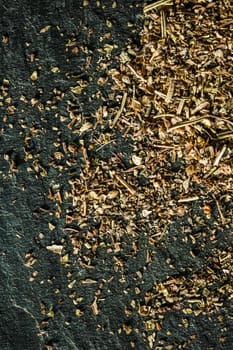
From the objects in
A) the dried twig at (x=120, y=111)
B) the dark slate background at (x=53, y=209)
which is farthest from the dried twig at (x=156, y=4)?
the dried twig at (x=120, y=111)

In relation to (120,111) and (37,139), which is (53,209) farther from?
(120,111)

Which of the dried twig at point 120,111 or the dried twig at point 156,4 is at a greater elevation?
the dried twig at point 156,4

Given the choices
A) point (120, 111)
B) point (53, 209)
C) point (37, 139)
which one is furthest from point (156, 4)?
point (53, 209)

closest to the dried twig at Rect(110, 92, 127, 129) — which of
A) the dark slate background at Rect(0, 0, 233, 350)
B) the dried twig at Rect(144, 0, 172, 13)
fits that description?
the dark slate background at Rect(0, 0, 233, 350)

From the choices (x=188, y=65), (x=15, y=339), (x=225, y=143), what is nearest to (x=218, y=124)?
(x=225, y=143)

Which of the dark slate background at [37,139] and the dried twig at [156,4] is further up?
the dried twig at [156,4]

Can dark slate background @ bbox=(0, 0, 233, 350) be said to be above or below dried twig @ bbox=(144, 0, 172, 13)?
below

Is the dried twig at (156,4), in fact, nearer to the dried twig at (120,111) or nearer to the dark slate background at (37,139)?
the dark slate background at (37,139)

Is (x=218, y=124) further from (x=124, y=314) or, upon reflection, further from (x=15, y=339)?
(x=15, y=339)

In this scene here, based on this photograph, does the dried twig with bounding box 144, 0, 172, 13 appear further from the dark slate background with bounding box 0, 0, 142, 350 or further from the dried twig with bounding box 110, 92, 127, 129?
the dried twig with bounding box 110, 92, 127, 129

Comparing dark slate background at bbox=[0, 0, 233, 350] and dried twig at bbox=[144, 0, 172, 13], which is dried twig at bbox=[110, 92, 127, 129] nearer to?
dark slate background at bbox=[0, 0, 233, 350]

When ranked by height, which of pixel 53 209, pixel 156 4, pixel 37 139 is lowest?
pixel 53 209
